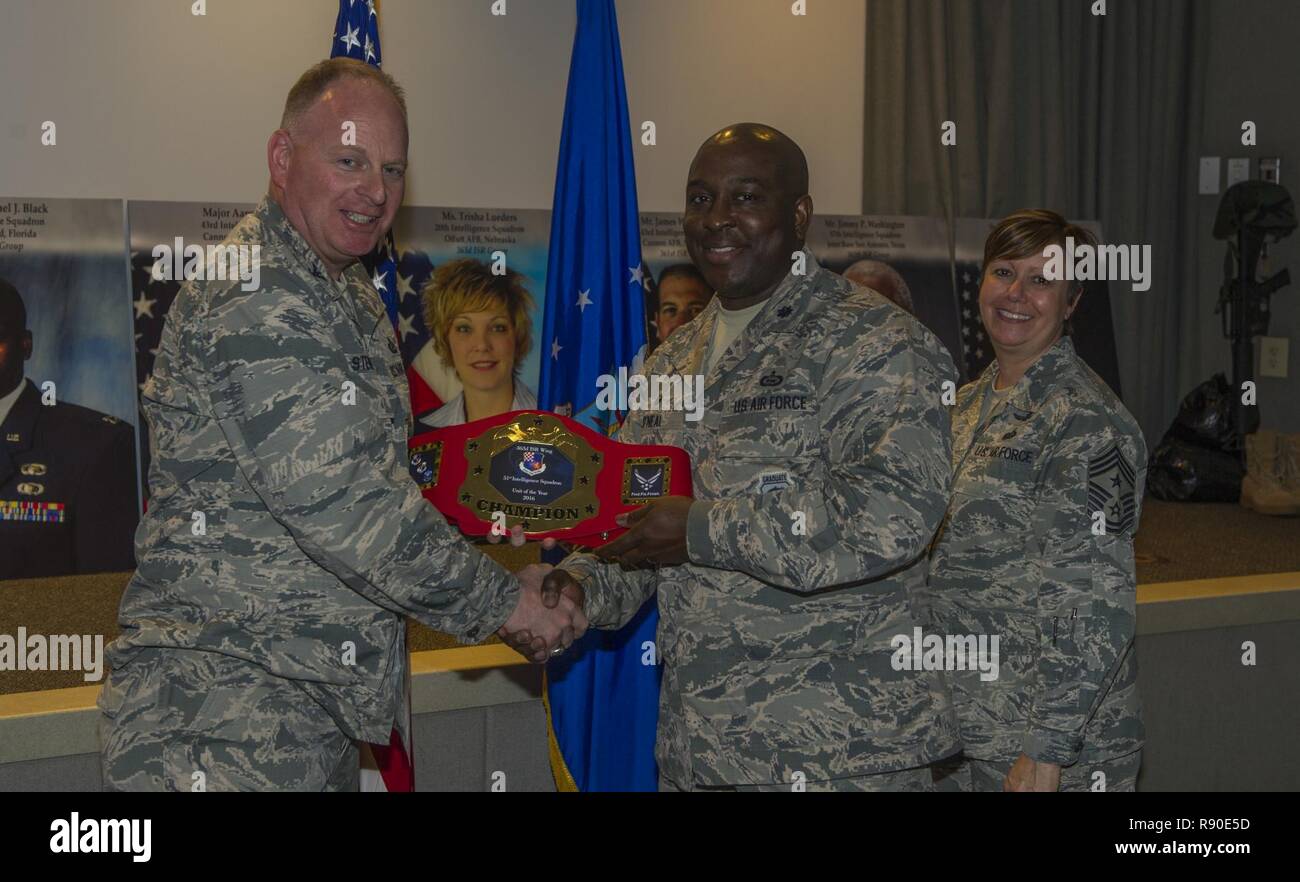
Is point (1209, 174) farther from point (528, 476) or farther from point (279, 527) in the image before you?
point (279, 527)

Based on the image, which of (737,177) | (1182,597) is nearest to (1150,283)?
(1182,597)

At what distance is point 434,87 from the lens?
4.48 m

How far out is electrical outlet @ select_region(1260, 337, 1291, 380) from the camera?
546 cm

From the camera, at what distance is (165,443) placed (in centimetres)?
179

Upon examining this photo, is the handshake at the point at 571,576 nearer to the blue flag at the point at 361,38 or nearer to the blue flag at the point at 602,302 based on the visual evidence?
the blue flag at the point at 602,302

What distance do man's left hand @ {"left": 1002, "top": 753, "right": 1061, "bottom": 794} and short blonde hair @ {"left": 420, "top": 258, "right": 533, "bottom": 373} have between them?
2.51m

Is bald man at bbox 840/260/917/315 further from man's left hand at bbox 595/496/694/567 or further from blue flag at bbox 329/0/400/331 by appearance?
man's left hand at bbox 595/496/694/567

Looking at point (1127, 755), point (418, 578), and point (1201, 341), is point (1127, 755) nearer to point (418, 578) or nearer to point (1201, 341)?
point (418, 578)

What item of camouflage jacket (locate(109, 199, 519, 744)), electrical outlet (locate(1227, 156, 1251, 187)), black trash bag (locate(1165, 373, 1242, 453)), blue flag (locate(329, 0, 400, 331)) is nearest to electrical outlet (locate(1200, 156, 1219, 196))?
electrical outlet (locate(1227, 156, 1251, 187))

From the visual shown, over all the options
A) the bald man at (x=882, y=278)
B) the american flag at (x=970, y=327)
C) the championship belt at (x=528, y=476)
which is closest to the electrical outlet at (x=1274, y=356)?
the american flag at (x=970, y=327)

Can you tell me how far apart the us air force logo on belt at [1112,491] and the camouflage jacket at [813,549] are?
31 cm

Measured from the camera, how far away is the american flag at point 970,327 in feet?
16.2

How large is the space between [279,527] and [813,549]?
30.0 inches

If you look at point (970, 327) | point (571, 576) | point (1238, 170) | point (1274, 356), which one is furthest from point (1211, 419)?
point (571, 576)
